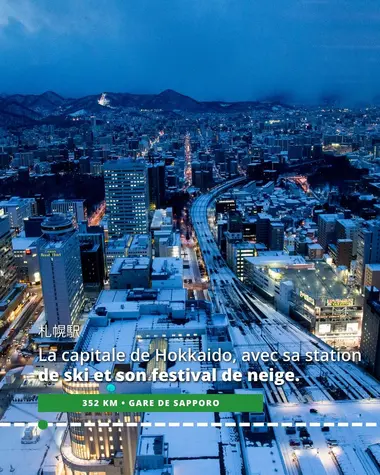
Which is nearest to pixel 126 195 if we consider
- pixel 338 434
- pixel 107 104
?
pixel 338 434

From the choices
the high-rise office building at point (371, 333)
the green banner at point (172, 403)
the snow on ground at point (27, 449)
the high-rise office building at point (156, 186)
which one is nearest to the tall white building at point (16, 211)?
the high-rise office building at point (156, 186)

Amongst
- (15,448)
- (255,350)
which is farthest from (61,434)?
(255,350)

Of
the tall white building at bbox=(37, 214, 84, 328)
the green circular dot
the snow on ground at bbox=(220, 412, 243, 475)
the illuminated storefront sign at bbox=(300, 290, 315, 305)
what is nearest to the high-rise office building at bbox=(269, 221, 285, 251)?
the illuminated storefront sign at bbox=(300, 290, 315, 305)

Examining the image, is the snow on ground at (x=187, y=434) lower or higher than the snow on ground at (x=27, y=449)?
higher

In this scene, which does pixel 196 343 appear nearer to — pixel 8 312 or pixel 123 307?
pixel 123 307

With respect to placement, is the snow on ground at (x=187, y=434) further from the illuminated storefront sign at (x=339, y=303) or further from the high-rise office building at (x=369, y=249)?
the high-rise office building at (x=369, y=249)

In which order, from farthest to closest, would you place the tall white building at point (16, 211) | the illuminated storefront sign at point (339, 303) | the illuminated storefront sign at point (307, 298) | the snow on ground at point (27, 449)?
the tall white building at point (16, 211), the illuminated storefront sign at point (307, 298), the illuminated storefront sign at point (339, 303), the snow on ground at point (27, 449)
